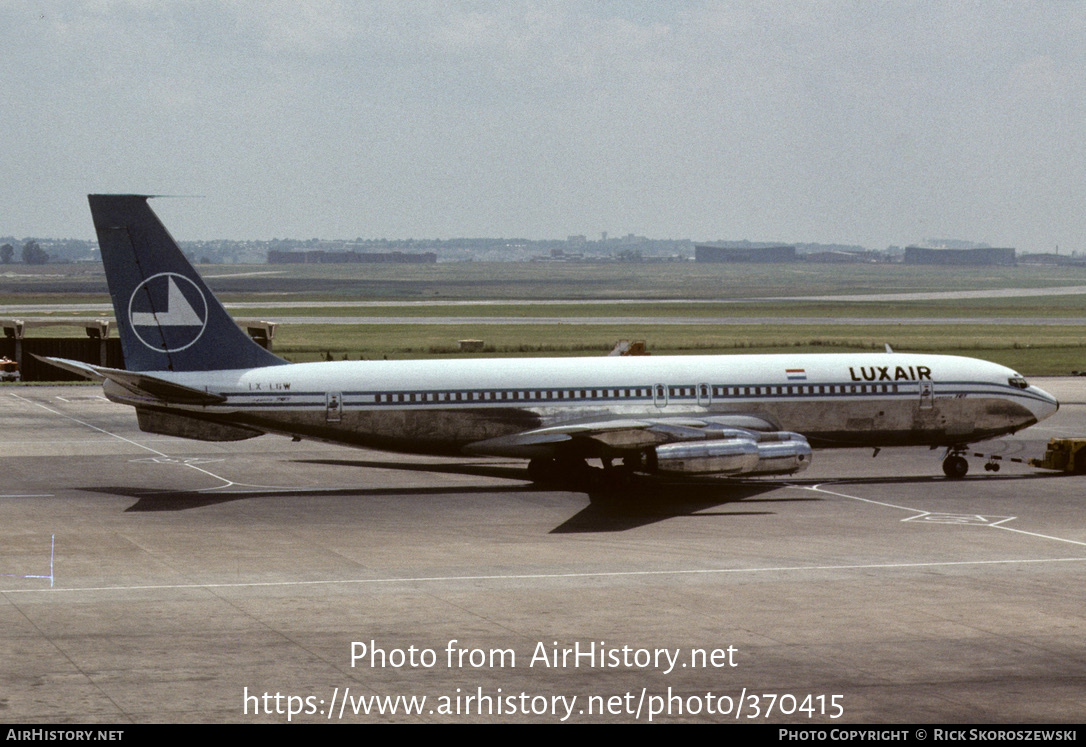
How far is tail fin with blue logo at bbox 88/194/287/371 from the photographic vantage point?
45.8 metres

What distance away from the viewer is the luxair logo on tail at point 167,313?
46.3 m

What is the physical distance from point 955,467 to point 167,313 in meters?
28.7

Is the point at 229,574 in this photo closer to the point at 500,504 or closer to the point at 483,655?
the point at 483,655

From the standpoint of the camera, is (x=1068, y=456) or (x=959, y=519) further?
(x=1068, y=456)

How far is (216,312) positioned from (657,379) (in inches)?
598

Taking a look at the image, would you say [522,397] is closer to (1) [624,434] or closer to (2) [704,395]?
(1) [624,434]

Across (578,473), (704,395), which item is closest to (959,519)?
(704,395)

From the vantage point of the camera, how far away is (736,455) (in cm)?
4459

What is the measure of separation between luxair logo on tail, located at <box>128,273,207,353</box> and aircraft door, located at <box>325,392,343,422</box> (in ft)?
15.6

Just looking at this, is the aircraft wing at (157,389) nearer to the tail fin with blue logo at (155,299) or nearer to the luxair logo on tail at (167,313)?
the tail fin with blue logo at (155,299)

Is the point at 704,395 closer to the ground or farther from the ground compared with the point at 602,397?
farther from the ground

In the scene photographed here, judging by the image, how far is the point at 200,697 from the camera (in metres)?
22.1

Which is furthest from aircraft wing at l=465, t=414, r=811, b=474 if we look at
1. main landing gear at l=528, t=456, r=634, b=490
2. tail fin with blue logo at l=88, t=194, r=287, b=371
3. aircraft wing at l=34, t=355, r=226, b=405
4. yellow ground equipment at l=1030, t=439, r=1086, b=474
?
yellow ground equipment at l=1030, t=439, r=1086, b=474

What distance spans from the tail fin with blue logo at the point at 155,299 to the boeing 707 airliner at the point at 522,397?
5 cm
